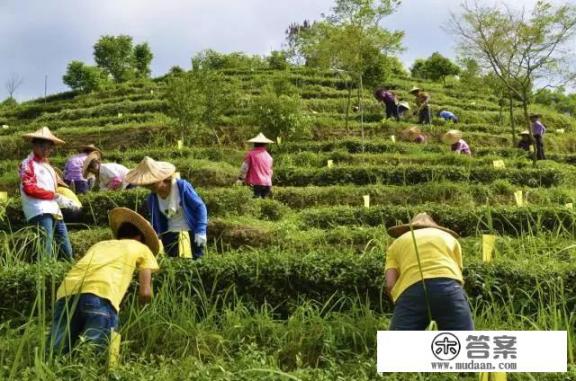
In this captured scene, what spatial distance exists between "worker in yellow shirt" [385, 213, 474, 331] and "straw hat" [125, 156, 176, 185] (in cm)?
242

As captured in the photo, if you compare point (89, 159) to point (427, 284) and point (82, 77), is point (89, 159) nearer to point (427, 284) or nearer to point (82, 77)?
point (427, 284)

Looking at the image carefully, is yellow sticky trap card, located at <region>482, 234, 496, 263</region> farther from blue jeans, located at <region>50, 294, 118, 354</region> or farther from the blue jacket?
blue jeans, located at <region>50, 294, 118, 354</region>

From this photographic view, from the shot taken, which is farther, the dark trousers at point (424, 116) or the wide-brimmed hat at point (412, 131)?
the dark trousers at point (424, 116)

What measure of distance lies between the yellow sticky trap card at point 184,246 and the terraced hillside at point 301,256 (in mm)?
429

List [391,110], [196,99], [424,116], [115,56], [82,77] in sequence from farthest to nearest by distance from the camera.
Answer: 1. [115,56]
2. [82,77]
3. [391,110]
4. [424,116]
5. [196,99]

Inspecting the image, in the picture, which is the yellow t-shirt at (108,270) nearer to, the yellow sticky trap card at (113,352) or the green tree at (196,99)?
the yellow sticky trap card at (113,352)

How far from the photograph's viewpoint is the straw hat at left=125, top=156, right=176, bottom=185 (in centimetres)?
569

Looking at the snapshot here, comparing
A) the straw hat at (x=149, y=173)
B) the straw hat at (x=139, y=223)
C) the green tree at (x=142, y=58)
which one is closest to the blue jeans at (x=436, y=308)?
the straw hat at (x=139, y=223)

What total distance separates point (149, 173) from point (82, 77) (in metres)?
28.4

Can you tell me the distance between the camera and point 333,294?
16.8 ft

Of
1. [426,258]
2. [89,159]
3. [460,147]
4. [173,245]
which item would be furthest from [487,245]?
[460,147]

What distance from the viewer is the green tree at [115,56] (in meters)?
35.1

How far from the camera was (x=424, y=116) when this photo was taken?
19.8 meters

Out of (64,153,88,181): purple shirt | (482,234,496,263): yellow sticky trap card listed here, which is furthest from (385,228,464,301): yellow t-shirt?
(64,153,88,181): purple shirt
